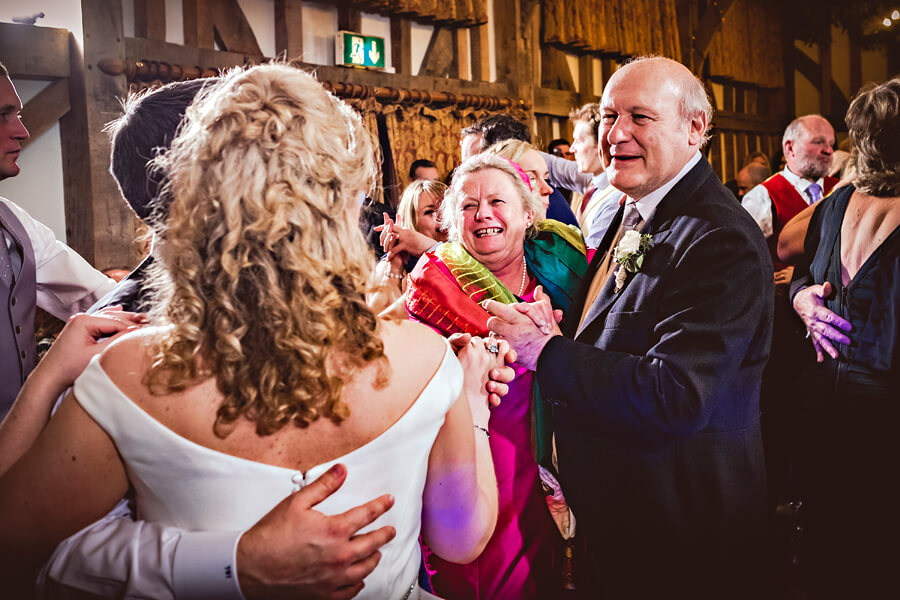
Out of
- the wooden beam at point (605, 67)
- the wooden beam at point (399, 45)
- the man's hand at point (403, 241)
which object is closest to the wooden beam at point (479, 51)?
the wooden beam at point (399, 45)

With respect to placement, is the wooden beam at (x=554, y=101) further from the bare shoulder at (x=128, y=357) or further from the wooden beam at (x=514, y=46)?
the bare shoulder at (x=128, y=357)

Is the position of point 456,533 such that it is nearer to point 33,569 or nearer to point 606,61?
point 33,569

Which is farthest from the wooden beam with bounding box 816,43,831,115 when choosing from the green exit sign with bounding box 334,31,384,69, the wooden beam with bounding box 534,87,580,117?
the green exit sign with bounding box 334,31,384,69

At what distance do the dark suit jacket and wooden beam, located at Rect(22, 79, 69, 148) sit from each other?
351cm

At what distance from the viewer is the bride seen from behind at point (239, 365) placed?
99cm

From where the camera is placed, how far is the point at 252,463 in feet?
3.35

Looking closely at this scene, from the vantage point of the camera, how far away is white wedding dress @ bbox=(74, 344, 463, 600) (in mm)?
982

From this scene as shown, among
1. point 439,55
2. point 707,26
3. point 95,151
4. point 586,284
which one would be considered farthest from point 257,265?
point 707,26

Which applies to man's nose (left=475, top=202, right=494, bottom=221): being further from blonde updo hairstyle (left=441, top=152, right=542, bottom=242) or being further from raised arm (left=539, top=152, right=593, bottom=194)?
raised arm (left=539, top=152, right=593, bottom=194)

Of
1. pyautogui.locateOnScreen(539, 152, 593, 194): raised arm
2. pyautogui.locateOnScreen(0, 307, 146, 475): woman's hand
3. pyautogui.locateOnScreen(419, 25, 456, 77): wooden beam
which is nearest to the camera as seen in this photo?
pyautogui.locateOnScreen(0, 307, 146, 475): woman's hand

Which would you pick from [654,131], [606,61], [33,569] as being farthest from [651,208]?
[606,61]

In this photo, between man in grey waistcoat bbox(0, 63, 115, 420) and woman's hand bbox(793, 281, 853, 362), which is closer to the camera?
man in grey waistcoat bbox(0, 63, 115, 420)

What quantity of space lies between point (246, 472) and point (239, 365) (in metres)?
0.16

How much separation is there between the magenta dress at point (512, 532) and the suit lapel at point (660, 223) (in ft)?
1.12
